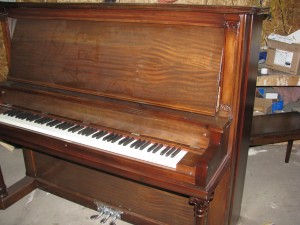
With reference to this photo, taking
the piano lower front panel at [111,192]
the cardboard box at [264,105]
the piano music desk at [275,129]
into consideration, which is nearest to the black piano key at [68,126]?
the piano lower front panel at [111,192]

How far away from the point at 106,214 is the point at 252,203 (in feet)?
4.23

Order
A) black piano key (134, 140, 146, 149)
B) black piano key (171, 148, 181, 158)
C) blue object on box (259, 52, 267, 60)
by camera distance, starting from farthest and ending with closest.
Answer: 1. blue object on box (259, 52, 267, 60)
2. black piano key (134, 140, 146, 149)
3. black piano key (171, 148, 181, 158)

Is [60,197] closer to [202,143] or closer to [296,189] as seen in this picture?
[202,143]

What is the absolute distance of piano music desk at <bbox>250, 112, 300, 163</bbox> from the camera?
2.68 m

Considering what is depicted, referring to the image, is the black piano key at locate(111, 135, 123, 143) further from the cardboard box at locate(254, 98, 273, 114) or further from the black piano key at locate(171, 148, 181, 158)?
the cardboard box at locate(254, 98, 273, 114)

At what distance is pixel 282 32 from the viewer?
364 centimetres

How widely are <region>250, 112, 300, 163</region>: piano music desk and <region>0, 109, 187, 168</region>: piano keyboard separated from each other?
1392mm

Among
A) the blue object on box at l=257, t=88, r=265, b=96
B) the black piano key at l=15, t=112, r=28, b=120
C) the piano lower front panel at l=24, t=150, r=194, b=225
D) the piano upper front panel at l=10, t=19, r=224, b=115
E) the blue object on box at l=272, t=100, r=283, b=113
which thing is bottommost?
the piano lower front panel at l=24, t=150, r=194, b=225

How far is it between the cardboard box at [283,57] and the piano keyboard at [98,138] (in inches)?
86.5

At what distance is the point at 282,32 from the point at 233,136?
2554 mm

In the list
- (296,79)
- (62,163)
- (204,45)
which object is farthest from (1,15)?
(296,79)

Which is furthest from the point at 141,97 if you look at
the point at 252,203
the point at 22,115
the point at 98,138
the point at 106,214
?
the point at 252,203

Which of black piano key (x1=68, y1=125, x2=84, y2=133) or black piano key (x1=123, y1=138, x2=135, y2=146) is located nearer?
black piano key (x1=123, y1=138, x2=135, y2=146)

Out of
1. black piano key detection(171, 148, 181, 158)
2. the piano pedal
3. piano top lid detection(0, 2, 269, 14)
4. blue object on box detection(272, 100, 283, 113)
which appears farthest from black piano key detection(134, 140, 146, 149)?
blue object on box detection(272, 100, 283, 113)
